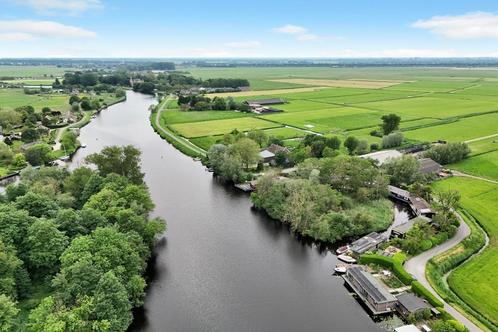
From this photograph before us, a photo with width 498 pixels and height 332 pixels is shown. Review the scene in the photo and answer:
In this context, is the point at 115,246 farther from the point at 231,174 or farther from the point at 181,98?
the point at 181,98

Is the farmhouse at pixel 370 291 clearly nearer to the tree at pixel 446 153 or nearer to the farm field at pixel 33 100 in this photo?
the tree at pixel 446 153

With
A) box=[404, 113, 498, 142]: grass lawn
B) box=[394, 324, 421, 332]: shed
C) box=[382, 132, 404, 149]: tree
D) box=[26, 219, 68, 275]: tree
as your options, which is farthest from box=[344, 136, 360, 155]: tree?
box=[26, 219, 68, 275]: tree

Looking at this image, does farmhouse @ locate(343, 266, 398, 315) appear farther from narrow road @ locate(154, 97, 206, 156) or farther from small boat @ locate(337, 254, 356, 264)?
narrow road @ locate(154, 97, 206, 156)

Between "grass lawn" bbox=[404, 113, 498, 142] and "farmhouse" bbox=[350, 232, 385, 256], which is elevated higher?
"grass lawn" bbox=[404, 113, 498, 142]

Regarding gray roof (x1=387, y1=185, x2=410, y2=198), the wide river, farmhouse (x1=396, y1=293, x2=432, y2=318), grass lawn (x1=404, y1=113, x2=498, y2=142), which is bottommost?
the wide river

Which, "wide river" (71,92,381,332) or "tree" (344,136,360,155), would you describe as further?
"tree" (344,136,360,155)
